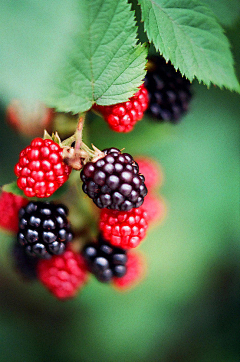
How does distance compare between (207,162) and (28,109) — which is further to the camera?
(207,162)

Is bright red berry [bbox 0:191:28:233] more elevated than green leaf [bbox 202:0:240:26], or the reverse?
green leaf [bbox 202:0:240:26]

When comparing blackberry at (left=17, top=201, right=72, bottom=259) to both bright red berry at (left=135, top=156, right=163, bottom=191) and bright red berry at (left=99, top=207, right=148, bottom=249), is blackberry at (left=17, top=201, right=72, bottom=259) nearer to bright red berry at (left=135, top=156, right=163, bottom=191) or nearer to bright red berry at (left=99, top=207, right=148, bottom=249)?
bright red berry at (left=99, top=207, right=148, bottom=249)

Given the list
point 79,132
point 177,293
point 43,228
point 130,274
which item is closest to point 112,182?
point 79,132

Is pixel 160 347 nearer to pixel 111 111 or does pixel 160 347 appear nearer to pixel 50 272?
pixel 50 272

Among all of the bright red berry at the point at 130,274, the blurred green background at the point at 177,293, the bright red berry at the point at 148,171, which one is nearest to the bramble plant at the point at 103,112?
the bright red berry at the point at 130,274

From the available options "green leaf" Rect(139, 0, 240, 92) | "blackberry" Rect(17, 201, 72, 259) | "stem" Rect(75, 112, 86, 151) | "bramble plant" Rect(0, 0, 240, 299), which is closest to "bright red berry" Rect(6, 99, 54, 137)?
"bramble plant" Rect(0, 0, 240, 299)

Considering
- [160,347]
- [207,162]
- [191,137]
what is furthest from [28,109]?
[160,347]
